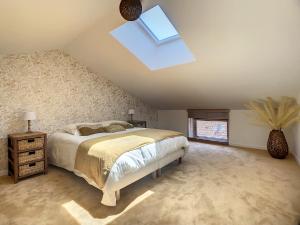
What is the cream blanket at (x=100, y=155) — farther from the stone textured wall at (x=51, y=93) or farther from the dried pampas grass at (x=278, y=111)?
the dried pampas grass at (x=278, y=111)

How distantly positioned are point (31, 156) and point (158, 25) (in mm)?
2983

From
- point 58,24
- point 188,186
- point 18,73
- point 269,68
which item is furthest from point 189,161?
point 18,73

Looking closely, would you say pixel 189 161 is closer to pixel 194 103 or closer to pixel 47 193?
pixel 194 103

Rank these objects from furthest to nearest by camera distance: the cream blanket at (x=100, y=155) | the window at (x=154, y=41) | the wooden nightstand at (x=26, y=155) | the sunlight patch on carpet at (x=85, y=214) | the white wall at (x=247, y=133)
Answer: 1. the white wall at (x=247, y=133)
2. the window at (x=154, y=41)
3. the wooden nightstand at (x=26, y=155)
4. the cream blanket at (x=100, y=155)
5. the sunlight patch on carpet at (x=85, y=214)

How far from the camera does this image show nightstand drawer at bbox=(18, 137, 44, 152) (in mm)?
2657

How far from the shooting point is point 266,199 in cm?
202

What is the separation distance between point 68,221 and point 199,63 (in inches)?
109

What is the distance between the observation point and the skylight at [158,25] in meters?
2.98

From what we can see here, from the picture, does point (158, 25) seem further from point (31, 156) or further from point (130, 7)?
point (31, 156)

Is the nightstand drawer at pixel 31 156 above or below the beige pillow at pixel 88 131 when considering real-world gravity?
below

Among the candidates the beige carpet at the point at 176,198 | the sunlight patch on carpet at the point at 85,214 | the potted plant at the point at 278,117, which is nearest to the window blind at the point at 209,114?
the potted plant at the point at 278,117

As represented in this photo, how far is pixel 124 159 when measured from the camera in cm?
210

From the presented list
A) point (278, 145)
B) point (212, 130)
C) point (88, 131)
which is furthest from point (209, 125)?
point (88, 131)

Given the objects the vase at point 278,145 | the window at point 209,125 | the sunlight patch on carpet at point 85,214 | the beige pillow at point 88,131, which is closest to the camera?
the sunlight patch on carpet at point 85,214
